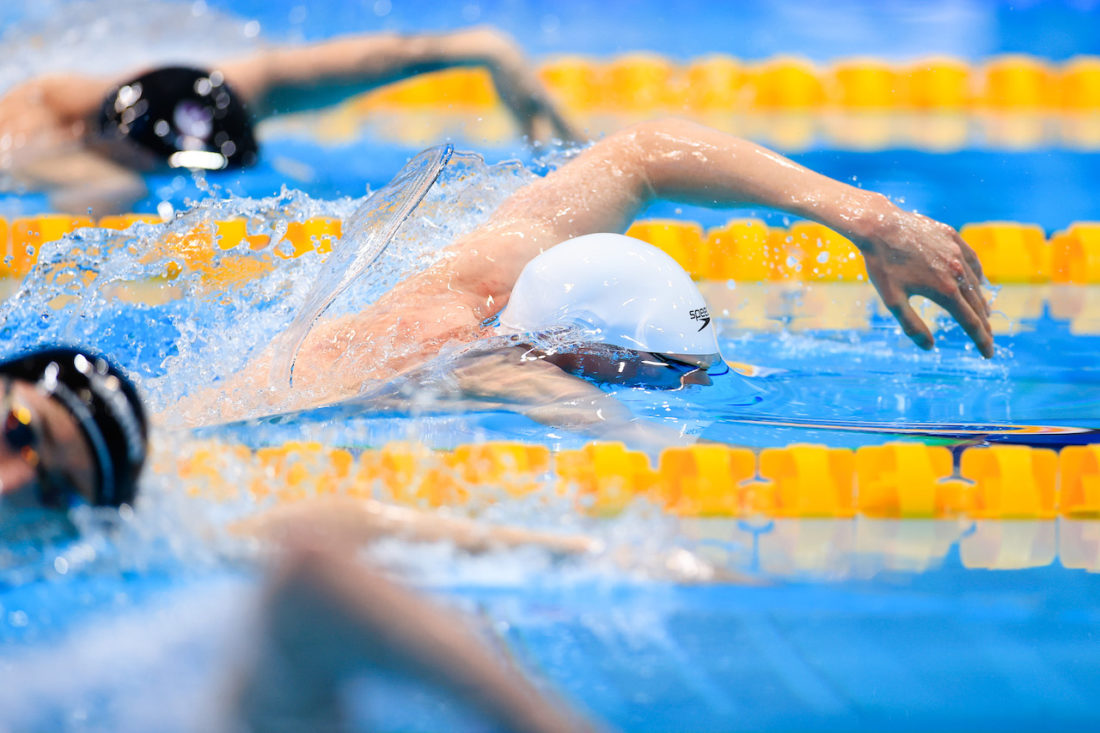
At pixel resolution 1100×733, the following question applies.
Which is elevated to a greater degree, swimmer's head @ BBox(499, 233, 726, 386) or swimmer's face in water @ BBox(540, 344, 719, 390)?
swimmer's head @ BBox(499, 233, 726, 386)

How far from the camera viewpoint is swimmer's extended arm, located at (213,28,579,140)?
343cm

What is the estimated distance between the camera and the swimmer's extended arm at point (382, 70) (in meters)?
3.43

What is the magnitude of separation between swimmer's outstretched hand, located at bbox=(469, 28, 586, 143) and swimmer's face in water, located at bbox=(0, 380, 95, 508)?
6.81ft

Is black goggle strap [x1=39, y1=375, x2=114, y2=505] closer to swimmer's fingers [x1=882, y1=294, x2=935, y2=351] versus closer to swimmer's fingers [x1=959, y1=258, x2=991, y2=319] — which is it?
swimmer's fingers [x1=882, y1=294, x2=935, y2=351]

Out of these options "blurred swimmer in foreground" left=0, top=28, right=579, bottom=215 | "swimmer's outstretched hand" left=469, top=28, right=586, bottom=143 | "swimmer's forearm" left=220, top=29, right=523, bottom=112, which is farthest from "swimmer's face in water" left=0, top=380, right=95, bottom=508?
"blurred swimmer in foreground" left=0, top=28, right=579, bottom=215

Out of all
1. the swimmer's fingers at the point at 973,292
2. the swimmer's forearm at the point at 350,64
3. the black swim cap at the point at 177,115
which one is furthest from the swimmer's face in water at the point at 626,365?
the black swim cap at the point at 177,115

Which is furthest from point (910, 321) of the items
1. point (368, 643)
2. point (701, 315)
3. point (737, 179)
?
point (368, 643)

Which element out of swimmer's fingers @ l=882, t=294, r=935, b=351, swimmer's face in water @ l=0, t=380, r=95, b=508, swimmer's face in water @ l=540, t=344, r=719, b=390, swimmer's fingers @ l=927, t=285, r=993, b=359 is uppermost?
swimmer's fingers @ l=927, t=285, r=993, b=359

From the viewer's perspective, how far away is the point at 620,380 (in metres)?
2.21

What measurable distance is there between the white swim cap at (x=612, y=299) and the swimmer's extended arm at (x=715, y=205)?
169mm

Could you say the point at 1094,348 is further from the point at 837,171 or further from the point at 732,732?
the point at 732,732

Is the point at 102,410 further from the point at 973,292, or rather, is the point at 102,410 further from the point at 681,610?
the point at 973,292

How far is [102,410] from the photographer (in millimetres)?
1542

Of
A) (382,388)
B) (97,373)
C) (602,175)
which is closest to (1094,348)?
(602,175)
